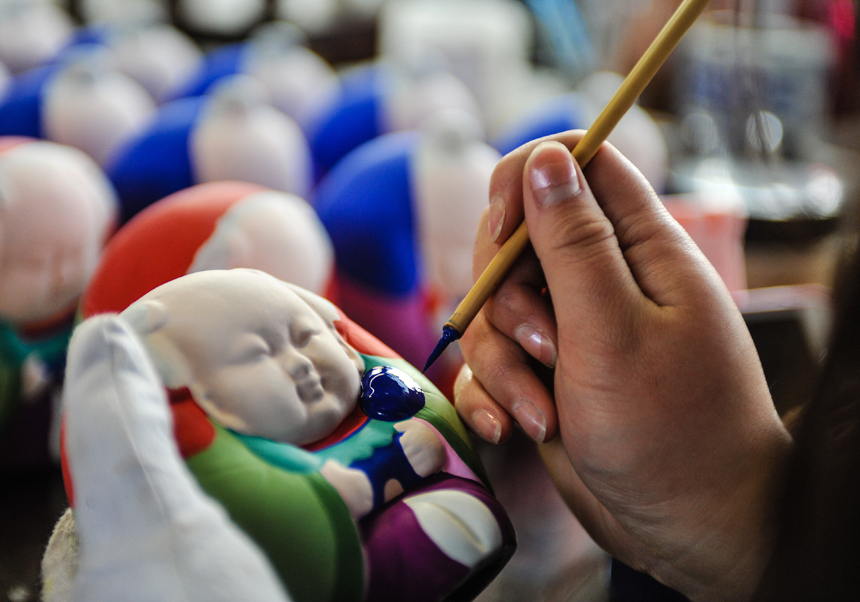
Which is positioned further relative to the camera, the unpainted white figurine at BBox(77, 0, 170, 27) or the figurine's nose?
the unpainted white figurine at BBox(77, 0, 170, 27)

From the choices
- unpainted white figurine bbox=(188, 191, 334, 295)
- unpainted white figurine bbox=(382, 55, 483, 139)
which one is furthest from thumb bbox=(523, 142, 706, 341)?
unpainted white figurine bbox=(382, 55, 483, 139)

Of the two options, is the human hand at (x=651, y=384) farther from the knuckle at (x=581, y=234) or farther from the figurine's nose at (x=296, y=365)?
the figurine's nose at (x=296, y=365)

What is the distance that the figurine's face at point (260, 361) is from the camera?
0.36m

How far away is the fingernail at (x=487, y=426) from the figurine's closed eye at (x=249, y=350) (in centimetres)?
15

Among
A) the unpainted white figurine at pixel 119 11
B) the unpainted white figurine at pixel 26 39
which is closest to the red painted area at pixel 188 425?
the unpainted white figurine at pixel 26 39

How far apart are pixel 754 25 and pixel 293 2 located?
2.56 meters

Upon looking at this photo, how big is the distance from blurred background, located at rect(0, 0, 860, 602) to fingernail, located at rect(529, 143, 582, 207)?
0.46 ft

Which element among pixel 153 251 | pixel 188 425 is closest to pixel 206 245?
pixel 153 251

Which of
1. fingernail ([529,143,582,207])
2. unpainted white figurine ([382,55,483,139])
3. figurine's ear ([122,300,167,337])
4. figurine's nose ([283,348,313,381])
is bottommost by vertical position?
unpainted white figurine ([382,55,483,139])

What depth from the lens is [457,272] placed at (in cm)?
93

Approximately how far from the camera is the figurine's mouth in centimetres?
38

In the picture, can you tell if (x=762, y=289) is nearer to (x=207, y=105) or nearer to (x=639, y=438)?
(x=639, y=438)

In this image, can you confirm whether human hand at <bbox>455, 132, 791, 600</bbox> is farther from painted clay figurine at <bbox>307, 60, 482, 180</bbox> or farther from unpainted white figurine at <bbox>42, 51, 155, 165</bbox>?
unpainted white figurine at <bbox>42, 51, 155, 165</bbox>

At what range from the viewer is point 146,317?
0.36 meters
